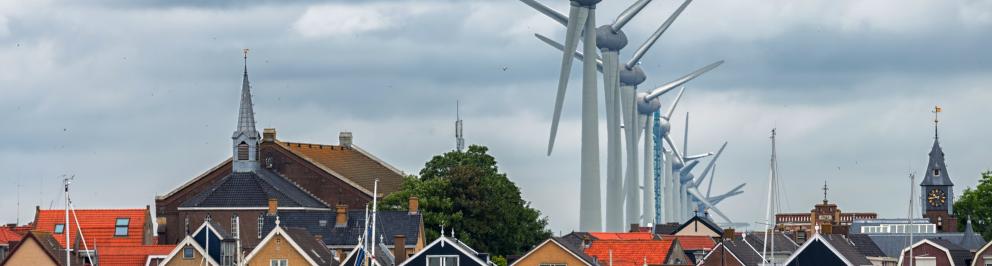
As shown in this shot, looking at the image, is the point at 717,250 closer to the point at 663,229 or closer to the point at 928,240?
the point at 928,240

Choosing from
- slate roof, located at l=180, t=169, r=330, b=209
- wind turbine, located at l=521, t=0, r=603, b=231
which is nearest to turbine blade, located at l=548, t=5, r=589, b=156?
wind turbine, located at l=521, t=0, r=603, b=231

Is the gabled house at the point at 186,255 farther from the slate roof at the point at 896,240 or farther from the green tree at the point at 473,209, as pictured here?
the slate roof at the point at 896,240

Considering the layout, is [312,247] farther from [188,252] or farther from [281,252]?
[188,252]

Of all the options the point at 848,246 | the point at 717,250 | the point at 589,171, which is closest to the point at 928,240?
the point at 848,246

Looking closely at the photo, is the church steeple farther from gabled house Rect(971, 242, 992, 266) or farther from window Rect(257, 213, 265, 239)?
gabled house Rect(971, 242, 992, 266)

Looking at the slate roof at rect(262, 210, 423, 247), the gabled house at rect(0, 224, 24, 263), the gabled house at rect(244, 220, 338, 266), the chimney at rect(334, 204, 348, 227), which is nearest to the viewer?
the gabled house at rect(244, 220, 338, 266)

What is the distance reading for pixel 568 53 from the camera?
191250mm

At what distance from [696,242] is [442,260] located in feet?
91.1

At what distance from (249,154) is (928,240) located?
5510 cm

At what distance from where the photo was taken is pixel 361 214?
547ft

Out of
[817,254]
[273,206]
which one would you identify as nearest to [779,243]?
[817,254]

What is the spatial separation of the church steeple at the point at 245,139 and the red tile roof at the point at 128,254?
123 ft

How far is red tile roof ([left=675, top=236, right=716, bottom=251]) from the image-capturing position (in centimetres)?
16212

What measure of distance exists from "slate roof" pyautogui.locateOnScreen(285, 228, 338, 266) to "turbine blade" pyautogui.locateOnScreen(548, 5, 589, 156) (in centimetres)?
3910
